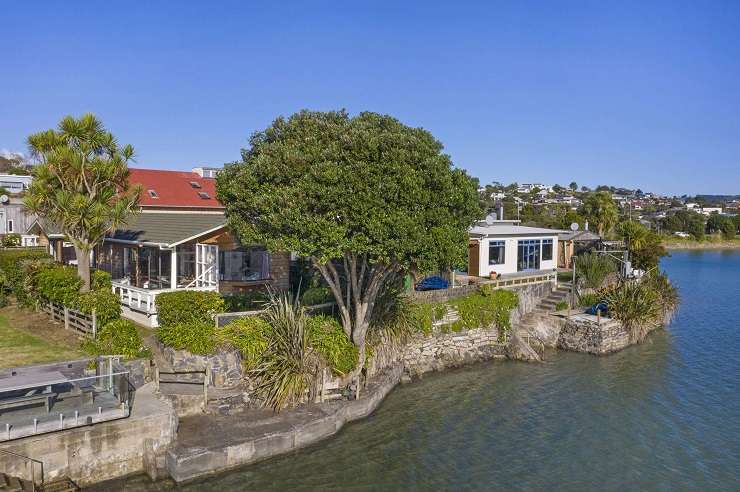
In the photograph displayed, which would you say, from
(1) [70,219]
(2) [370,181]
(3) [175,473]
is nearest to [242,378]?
(3) [175,473]

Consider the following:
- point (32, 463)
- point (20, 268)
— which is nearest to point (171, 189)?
point (20, 268)

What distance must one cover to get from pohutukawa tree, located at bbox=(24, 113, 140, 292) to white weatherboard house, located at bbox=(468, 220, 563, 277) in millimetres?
19649

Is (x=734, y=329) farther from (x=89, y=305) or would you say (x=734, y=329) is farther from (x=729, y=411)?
(x=89, y=305)

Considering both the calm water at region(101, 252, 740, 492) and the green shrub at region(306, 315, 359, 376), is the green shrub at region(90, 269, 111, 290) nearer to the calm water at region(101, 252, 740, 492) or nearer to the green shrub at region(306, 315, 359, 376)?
the green shrub at region(306, 315, 359, 376)

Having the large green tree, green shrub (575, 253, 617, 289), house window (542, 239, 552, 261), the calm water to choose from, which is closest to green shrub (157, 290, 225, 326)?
the calm water

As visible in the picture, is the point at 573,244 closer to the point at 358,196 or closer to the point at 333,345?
the point at 333,345

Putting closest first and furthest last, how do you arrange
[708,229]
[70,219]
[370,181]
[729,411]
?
[370,181], [729,411], [70,219], [708,229]

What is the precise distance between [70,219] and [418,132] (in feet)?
47.3

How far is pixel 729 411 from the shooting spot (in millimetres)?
19875

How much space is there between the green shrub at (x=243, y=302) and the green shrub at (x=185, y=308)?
3.08 m

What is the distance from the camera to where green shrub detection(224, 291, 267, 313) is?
2200 cm

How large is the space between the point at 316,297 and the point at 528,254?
1869 cm

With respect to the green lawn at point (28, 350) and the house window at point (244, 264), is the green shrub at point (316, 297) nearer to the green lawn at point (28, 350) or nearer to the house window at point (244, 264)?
the house window at point (244, 264)

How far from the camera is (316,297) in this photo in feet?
75.6
